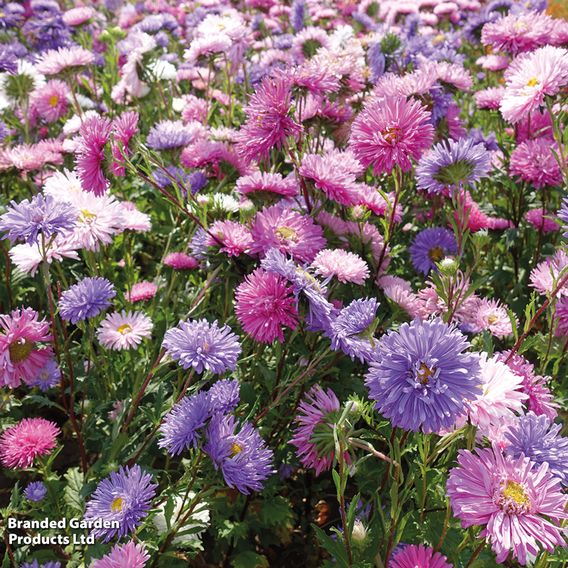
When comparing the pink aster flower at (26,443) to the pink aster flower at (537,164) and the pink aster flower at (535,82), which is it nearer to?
the pink aster flower at (535,82)

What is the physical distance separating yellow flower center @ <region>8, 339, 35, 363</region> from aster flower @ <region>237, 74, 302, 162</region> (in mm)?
822

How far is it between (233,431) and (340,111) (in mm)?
1221

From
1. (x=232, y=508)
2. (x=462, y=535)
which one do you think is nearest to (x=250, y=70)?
(x=232, y=508)

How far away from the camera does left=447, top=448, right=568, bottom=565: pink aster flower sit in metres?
0.93

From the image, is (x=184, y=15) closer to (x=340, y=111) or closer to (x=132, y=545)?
(x=340, y=111)

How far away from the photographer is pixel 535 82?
1738 millimetres

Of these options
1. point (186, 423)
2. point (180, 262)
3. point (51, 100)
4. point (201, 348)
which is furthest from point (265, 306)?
point (51, 100)

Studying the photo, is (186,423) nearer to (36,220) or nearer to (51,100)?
(36,220)

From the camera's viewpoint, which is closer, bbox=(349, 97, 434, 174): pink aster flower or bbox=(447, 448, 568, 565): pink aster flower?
bbox=(447, 448, 568, 565): pink aster flower

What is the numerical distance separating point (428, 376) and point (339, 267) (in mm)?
616

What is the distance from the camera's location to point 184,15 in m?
5.23

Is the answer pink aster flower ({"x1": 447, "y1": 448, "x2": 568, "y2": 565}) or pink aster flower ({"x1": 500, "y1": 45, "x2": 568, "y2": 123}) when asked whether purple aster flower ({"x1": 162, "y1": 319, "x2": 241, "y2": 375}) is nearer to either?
pink aster flower ({"x1": 447, "y1": 448, "x2": 568, "y2": 565})

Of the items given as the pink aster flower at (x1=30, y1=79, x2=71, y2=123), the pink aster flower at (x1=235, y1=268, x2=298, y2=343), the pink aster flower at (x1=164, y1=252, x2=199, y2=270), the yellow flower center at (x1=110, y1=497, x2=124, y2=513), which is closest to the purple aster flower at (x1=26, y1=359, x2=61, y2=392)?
the pink aster flower at (x1=164, y1=252, x2=199, y2=270)

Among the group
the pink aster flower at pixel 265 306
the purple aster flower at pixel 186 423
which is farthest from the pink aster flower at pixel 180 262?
the purple aster flower at pixel 186 423
